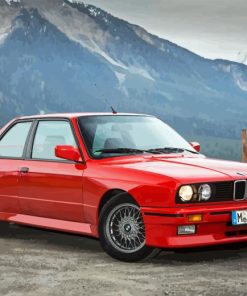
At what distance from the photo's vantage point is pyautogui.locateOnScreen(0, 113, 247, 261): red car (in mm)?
6105

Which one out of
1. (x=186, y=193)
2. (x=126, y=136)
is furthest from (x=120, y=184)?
(x=126, y=136)

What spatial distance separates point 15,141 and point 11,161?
12.2 inches

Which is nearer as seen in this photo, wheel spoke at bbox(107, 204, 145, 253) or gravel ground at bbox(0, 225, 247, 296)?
gravel ground at bbox(0, 225, 247, 296)

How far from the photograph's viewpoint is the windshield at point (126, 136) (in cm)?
710

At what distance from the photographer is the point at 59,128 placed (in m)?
7.60

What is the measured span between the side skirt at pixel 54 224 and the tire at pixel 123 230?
217 millimetres

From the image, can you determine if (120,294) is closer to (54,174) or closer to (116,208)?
(116,208)

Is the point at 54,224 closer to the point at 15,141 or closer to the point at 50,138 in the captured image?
the point at 50,138

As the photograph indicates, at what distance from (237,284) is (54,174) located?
2514mm

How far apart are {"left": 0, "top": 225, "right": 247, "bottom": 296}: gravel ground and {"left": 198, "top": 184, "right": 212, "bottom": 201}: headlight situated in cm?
58

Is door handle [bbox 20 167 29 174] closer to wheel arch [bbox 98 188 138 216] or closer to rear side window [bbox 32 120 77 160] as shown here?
rear side window [bbox 32 120 77 160]

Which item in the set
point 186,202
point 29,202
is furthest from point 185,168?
point 29,202

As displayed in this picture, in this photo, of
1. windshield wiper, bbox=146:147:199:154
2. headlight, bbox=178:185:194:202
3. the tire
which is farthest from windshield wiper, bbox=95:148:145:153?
headlight, bbox=178:185:194:202

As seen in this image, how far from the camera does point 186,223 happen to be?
19.7 ft
